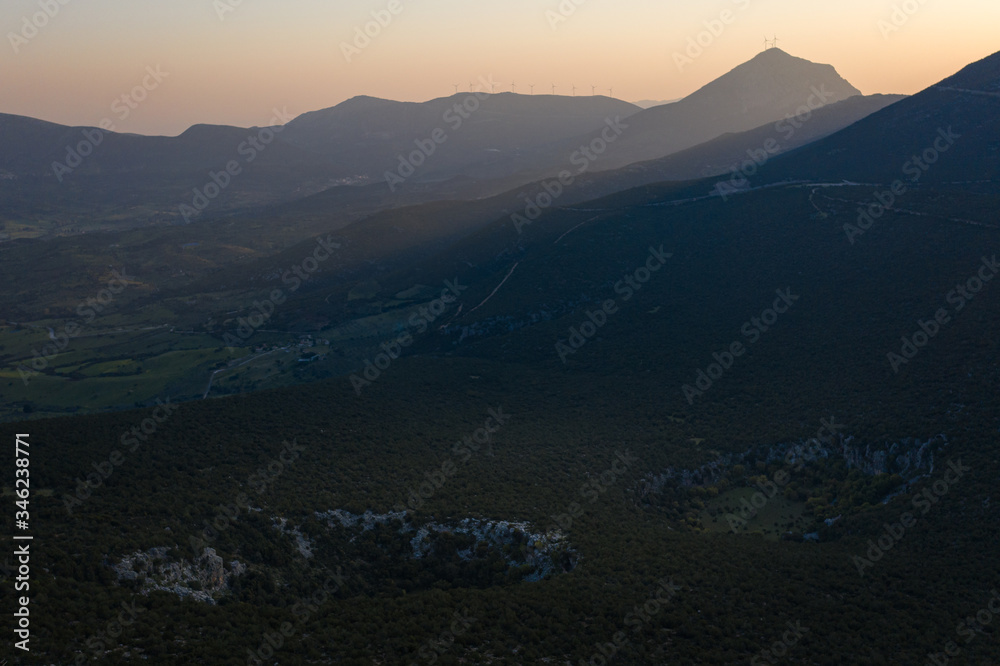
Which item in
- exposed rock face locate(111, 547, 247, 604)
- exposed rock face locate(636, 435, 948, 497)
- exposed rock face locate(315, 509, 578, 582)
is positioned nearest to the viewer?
exposed rock face locate(111, 547, 247, 604)

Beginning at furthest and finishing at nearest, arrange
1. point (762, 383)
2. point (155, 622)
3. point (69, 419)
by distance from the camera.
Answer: point (762, 383)
point (69, 419)
point (155, 622)

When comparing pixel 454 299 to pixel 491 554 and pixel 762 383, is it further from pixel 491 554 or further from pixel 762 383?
pixel 491 554

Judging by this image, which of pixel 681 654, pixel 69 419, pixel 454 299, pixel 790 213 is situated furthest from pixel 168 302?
pixel 681 654

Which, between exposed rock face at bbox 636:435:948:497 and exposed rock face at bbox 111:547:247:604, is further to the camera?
exposed rock face at bbox 636:435:948:497

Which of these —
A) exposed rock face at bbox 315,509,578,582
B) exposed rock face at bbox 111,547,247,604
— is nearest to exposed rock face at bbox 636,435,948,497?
exposed rock face at bbox 315,509,578,582

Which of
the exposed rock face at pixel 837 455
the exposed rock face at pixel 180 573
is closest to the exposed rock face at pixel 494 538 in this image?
the exposed rock face at pixel 180 573

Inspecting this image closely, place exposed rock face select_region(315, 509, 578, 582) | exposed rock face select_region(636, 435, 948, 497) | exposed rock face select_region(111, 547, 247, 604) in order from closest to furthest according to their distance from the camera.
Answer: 1. exposed rock face select_region(111, 547, 247, 604)
2. exposed rock face select_region(315, 509, 578, 582)
3. exposed rock face select_region(636, 435, 948, 497)

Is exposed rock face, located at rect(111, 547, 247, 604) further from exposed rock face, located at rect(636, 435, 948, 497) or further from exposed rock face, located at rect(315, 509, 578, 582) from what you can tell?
exposed rock face, located at rect(636, 435, 948, 497)

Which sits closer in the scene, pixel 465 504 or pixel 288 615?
pixel 288 615
